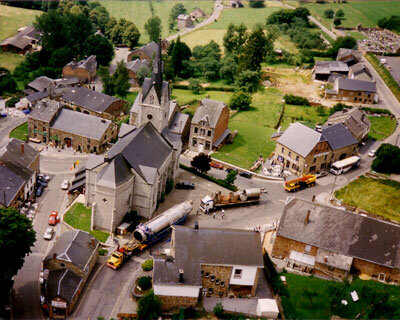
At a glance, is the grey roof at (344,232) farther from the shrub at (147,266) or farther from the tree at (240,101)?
the tree at (240,101)

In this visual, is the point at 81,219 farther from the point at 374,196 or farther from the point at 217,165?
the point at 374,196

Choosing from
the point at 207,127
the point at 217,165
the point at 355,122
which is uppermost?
the point at 355,122

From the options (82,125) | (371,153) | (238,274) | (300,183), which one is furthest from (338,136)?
(82,125)

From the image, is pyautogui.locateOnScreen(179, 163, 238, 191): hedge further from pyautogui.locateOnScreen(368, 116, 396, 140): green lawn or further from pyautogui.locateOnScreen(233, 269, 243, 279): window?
pyautogui.locateOnScreen(368, 116, 396, 140): green lawn

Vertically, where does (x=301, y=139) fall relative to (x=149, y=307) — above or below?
above

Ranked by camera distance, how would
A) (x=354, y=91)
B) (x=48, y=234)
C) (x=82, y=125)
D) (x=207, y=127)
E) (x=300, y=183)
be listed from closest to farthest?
(x=48, y=234), (x=300, y=183), (x=82, y=125), (x=207, y=127), (x=354, y=91)

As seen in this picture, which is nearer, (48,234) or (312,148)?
(48,234)

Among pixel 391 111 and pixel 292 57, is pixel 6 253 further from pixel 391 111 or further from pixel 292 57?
pixel 292 57

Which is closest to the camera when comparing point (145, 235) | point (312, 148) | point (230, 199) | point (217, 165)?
point (145, 235)
